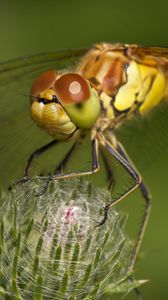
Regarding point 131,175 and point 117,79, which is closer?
point 131,175

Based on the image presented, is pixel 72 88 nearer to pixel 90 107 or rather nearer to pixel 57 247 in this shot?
pixel 90 107

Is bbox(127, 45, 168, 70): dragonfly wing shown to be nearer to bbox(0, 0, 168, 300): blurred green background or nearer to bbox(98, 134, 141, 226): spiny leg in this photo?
bbox(98, 134, 141, 226): spiny leg

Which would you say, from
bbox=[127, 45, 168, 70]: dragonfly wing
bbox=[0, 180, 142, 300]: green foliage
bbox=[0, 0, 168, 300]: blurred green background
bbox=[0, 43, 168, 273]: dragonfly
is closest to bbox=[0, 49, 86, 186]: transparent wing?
bbox=[0, 43, 168, 273]: dragonfly

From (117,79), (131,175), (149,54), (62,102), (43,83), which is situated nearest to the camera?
(62,102)

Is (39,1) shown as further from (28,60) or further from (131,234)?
(131,234)

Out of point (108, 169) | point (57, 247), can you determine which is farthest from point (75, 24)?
point (57, 247)

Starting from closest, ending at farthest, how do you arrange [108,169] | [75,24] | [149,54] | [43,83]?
[43,83] → [149,54] → [108,169] → [75,24]
